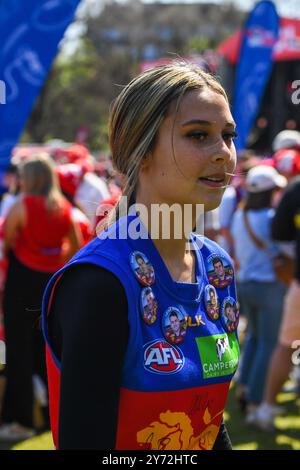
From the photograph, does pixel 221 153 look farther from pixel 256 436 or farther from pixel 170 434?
pixel 256 436

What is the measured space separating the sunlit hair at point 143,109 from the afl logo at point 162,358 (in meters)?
0.36

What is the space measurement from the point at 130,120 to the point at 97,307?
460 millimetres

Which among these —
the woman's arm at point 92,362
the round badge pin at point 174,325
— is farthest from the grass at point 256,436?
the woman's arm at point 92,362

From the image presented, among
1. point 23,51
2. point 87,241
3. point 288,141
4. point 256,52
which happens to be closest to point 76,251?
point 87,241

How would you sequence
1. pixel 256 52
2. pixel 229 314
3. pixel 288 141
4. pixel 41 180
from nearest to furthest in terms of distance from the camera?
1. pixel 229 314
2. pixel 41 180
3. pixel 288 141
4. pixel 256 52

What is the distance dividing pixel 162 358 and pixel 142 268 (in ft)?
0.61

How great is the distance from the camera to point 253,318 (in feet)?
18.7

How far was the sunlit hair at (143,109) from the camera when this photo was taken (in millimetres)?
1616

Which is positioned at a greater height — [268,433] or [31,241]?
[31,241]

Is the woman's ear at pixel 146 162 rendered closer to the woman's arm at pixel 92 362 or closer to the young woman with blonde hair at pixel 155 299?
the young woman with blonde hair at pixel 155 299

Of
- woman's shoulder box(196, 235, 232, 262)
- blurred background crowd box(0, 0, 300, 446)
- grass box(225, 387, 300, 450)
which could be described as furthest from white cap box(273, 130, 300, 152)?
woman's shoulder box(196, 235, 232, 262)

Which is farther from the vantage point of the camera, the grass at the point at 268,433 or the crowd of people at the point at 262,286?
the crowd of people at the point at 262,286

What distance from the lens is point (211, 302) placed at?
170 centimetres

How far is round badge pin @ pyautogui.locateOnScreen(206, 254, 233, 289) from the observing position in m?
1.79
